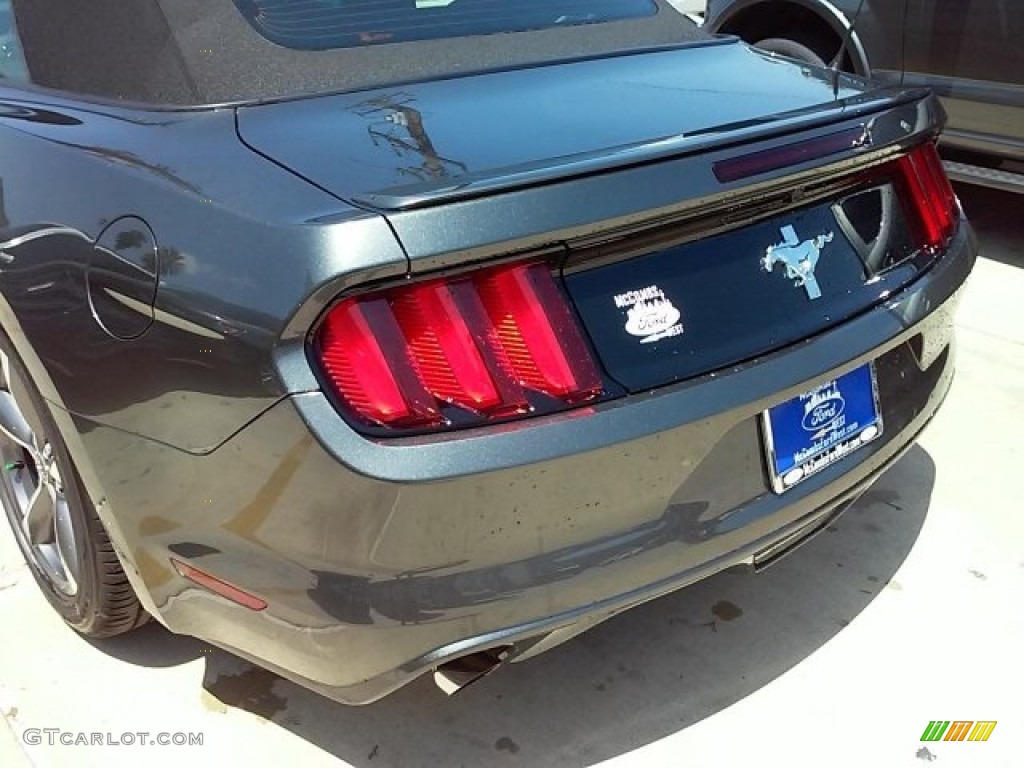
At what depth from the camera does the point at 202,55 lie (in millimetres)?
2023

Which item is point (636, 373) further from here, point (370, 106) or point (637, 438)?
point (370, 106)

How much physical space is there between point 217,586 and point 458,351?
616 millimetres

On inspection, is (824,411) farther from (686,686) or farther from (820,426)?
(686,686)

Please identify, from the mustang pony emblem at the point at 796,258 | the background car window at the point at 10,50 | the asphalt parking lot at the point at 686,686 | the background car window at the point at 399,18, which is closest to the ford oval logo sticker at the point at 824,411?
the mustang pony emblem at the point at 796,258

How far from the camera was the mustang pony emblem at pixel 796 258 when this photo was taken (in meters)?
1.90

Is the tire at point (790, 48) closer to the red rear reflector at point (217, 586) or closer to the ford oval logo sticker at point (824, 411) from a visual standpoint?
the ford oval logo sticker at point (824, 411)

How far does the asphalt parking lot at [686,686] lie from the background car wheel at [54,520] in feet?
0.47

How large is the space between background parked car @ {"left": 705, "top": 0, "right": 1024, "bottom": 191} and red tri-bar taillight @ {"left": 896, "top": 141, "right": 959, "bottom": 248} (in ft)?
5.46

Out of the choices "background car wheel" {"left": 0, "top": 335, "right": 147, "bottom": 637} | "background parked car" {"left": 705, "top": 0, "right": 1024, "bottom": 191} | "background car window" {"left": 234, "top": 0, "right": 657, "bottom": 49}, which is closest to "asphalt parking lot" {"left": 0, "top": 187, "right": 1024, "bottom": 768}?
"background car wheel" {"left": 0, "top": 335, "right": 147, "bottom": 637}

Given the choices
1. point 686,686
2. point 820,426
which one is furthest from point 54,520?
point 820,426

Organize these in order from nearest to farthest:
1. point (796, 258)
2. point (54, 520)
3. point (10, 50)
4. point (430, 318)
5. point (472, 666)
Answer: point (430, 318) → point (472, 666) → point (796, 258) → point (10, 50) → point (54, 520)

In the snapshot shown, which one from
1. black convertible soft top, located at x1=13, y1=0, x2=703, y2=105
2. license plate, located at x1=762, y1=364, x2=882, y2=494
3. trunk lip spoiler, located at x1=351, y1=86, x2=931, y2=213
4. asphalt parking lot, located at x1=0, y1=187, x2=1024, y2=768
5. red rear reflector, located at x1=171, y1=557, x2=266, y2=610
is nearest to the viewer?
trunk lip spoiler, located at x1=351, y1=86, x2=931, y2=213

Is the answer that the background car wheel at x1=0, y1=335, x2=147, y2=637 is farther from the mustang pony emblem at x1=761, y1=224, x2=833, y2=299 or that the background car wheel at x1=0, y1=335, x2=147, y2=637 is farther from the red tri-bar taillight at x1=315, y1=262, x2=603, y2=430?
the mustang pony emblem at x1=761, y1=224, x2=833, y2=299

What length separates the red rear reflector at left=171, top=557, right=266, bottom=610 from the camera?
1.76m
